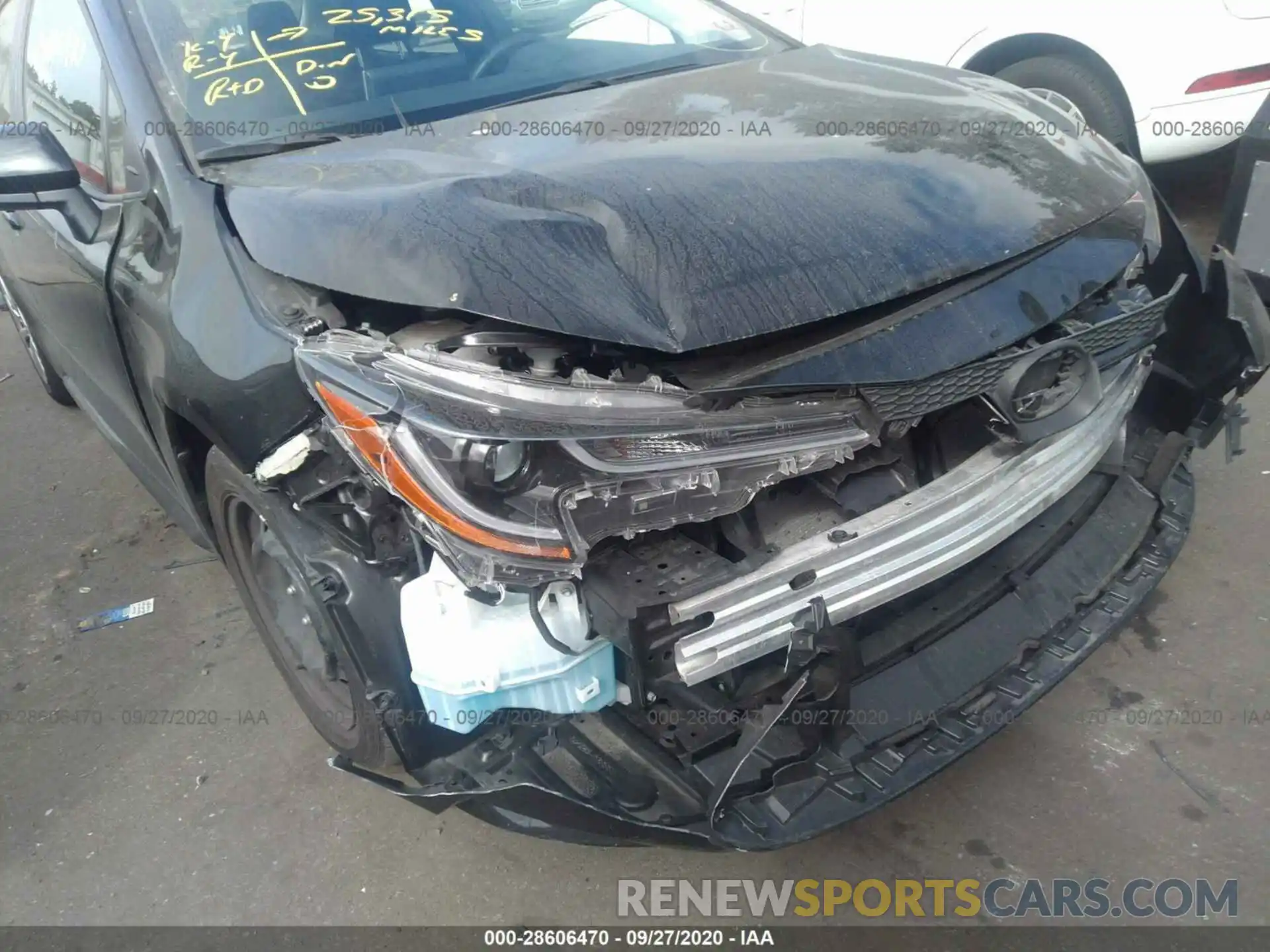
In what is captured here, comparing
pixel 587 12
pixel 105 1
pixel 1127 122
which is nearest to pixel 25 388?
pixel 105 1

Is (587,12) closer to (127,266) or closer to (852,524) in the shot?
(127,266)

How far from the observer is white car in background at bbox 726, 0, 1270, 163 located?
4086mm

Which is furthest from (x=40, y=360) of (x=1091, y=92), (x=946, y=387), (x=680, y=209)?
(x=1091, y=92)

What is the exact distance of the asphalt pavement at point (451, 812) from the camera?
79.8 inches

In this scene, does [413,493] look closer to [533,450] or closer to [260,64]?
[533,450]

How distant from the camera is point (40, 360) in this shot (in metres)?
4.18

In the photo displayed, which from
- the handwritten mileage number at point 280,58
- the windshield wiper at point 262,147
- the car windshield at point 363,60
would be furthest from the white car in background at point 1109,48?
the windshield wiper at point 262,147

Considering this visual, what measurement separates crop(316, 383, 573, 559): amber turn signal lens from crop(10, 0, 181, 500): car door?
3.73 feet

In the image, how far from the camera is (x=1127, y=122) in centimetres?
442

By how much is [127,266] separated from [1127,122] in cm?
432

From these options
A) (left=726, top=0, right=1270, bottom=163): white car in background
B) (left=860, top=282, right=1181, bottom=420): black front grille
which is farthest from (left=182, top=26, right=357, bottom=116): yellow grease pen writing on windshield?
(left=726, top=0, right=1270, bottom=163): white car in background

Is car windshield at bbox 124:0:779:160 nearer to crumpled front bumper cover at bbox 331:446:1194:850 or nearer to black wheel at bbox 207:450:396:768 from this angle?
black wheel at bbox 207:450:396:768

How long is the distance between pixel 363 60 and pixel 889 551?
5.83 ft

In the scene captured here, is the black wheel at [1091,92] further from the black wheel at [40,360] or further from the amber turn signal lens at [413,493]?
the black wheel at [40,360]
